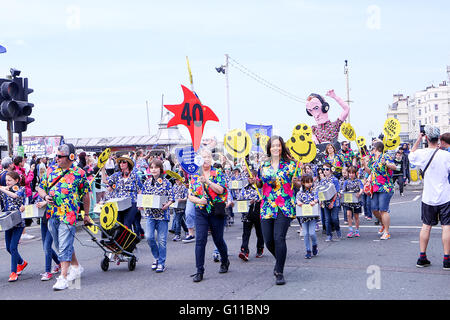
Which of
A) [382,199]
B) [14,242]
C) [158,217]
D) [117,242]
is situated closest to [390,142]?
[382,199]

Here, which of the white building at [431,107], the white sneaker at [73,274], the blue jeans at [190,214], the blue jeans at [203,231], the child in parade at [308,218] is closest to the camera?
the blue jeans at [203,231]

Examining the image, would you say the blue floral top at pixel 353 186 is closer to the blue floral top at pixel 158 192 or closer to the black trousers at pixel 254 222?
the black trousers at pixel 254 222

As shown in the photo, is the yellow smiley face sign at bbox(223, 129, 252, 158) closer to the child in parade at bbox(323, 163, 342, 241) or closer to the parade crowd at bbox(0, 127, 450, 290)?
the parade crowd at bbox(0, 127, 450, 290)

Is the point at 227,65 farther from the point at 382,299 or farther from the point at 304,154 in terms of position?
the point at 382,299

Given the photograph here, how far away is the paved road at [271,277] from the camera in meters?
5.50

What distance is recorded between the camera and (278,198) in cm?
590

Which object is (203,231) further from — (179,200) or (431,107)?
(431,107)

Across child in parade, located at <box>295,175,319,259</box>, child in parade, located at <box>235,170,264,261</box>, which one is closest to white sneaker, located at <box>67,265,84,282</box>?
child in parade, located at <box>235,170,264,261</box>

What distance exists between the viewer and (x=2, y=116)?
980 cm

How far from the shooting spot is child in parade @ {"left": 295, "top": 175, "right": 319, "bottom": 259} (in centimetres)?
764

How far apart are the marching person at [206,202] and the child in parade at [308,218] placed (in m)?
1.75

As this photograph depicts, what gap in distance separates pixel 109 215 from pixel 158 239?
0.77 metres

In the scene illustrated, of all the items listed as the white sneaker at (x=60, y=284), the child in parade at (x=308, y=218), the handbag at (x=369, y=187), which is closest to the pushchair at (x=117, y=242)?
the white sneaker at (x=60, y=284)

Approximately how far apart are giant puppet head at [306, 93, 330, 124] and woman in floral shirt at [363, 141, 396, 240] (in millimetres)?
4470
